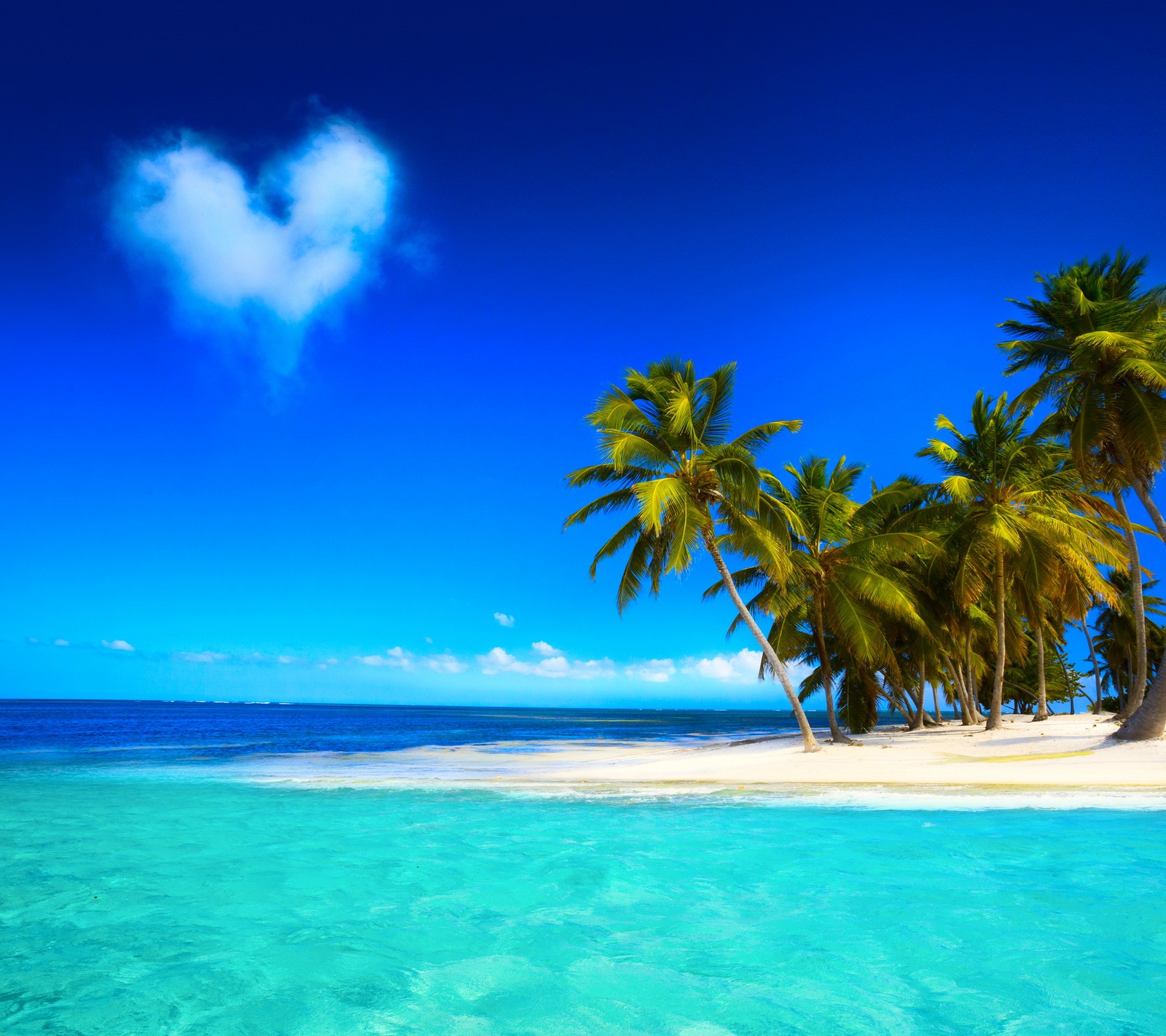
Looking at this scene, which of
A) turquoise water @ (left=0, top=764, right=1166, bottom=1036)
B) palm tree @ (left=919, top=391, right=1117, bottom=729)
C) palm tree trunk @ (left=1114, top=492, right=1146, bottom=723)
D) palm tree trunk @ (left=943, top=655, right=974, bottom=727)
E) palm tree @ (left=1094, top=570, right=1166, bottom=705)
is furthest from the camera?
palm tree @ (left=1094, top=570, right=1166, bottom=705)

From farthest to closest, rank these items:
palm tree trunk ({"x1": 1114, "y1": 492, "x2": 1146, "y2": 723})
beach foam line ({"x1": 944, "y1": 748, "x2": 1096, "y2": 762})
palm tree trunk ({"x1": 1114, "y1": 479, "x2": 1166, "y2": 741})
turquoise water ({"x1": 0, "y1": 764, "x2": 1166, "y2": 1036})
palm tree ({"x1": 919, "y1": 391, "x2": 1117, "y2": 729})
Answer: palm tree ({"x1": 919, "y1": 391, "x2": 1117, "y2": 729}), palm tree trunk ({"x1": 1114, "y1": 492, "x2": 1146, "y2": 723}), palm tree trunk ({"x1": 1114, "y1": 479, "x2": 1166, "y2": 741}), beach foam line ({"x1": 944, "y1": 748, "x2": 1096, "y2": 762}), turquoise water ({"x1": 0, "y1": 764, "x2": 1166, "y2": 1036})

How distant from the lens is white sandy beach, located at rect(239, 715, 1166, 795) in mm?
11055

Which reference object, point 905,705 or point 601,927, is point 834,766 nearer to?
point 601,927

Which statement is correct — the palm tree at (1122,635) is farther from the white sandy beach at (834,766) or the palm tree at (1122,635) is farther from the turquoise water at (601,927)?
the turquoise water at (601,927)

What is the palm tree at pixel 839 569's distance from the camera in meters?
19.2

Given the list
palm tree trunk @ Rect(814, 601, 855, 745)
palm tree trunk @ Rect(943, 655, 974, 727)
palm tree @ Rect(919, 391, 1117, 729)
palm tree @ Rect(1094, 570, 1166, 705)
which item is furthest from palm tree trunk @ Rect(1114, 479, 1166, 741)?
palm tree @ Rect(1094, 570, 1166, 705)

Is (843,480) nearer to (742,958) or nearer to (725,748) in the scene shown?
(725,748)

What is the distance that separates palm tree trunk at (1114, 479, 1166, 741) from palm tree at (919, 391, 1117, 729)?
3.95m

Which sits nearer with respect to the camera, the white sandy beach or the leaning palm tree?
the white sandy beach

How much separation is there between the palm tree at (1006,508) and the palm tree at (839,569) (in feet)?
4.50

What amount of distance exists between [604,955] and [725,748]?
21158 millimetres

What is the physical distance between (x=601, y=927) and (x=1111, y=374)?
15864mm

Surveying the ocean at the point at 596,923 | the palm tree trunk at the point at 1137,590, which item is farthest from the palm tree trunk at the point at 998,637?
the ocean at the point at 596,923

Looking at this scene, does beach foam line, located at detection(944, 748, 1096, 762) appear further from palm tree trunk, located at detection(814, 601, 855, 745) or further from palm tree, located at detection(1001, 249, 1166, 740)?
palm tree trunk, located at detection(814, 601, 855, 745)
